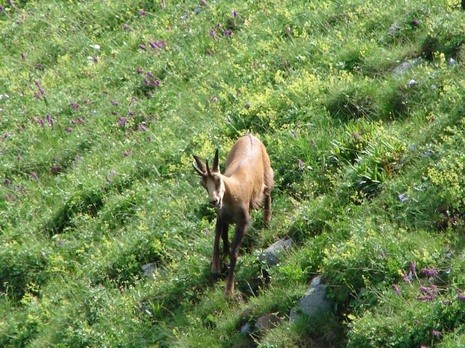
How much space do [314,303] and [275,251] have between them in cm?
117

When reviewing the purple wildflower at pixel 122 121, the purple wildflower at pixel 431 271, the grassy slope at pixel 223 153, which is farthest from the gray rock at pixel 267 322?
the purple wildflower at pixel 122 121

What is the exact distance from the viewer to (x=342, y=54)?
11430mm

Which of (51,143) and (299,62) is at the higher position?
(299,62)

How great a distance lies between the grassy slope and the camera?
7434 mm

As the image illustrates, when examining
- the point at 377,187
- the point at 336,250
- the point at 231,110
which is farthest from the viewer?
the point at 231,110

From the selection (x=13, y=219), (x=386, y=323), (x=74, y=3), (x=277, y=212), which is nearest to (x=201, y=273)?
(x=277, y=212)

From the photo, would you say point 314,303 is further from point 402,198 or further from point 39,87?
point 39,87

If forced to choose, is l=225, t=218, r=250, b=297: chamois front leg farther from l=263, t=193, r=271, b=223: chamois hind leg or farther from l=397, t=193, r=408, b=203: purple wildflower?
l=397, t=193, r=408, b=203: purple wildflower

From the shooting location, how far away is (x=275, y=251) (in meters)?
8.49

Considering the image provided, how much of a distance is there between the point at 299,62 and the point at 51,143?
4569 millimetres

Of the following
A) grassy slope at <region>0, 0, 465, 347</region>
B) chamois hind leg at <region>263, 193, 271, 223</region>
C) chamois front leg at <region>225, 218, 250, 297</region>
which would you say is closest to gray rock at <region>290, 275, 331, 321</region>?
grassy slope at <region>0, 0, 465, 347</region>

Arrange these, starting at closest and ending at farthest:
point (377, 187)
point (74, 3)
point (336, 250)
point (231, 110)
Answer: point (336, 250), point (377, 187), point (231, 110), point (74, 3)

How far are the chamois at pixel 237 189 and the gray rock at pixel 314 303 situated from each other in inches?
39.9

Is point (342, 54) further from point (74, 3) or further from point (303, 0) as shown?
point (74, 3)
